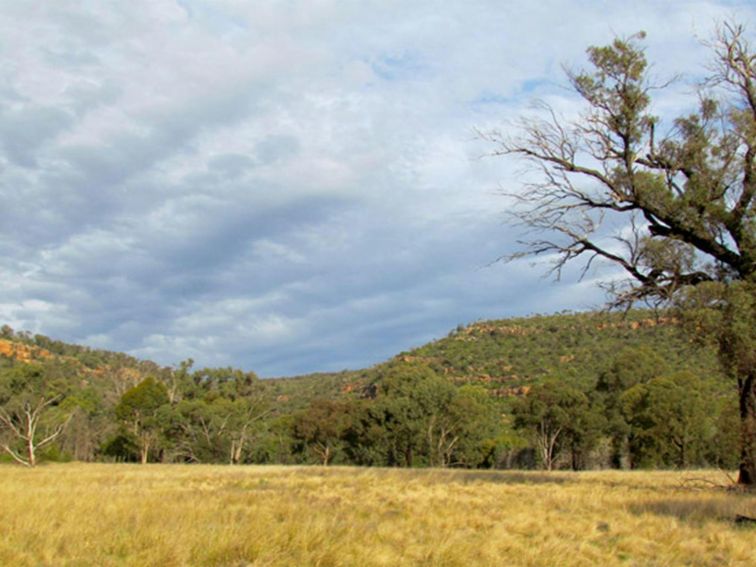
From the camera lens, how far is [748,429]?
57.3 feet

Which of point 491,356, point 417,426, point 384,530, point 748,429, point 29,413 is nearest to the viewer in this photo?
point 384,530

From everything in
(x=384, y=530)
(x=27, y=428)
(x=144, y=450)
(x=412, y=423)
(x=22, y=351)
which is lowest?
(x=144, y=450)

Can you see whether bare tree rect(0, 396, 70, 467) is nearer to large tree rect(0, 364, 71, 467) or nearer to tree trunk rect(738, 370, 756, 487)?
Answer: large tree rect(0, 364, 71, 467)

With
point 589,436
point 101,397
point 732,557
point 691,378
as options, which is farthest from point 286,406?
point 732,557

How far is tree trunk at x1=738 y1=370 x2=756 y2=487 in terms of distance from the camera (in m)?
17.5

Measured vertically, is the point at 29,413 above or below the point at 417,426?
above

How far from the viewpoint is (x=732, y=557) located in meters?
9.91

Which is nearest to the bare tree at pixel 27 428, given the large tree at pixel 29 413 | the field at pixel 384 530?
the large tree at pixel 29 413

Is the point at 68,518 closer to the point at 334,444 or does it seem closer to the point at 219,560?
the point at 219,560

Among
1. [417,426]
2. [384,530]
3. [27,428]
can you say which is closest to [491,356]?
[417,426]

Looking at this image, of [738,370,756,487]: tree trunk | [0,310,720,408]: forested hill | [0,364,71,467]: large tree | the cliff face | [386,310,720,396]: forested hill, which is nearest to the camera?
[738,370,756,487]: tree trunk

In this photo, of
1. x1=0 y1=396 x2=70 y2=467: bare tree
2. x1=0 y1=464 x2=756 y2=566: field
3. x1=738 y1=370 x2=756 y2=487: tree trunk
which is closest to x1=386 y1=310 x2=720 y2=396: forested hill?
x1=738 y1=370 x2=756 y2=487: tree trunk

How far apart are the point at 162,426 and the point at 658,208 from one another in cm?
5595

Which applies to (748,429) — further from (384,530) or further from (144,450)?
(144,450)
